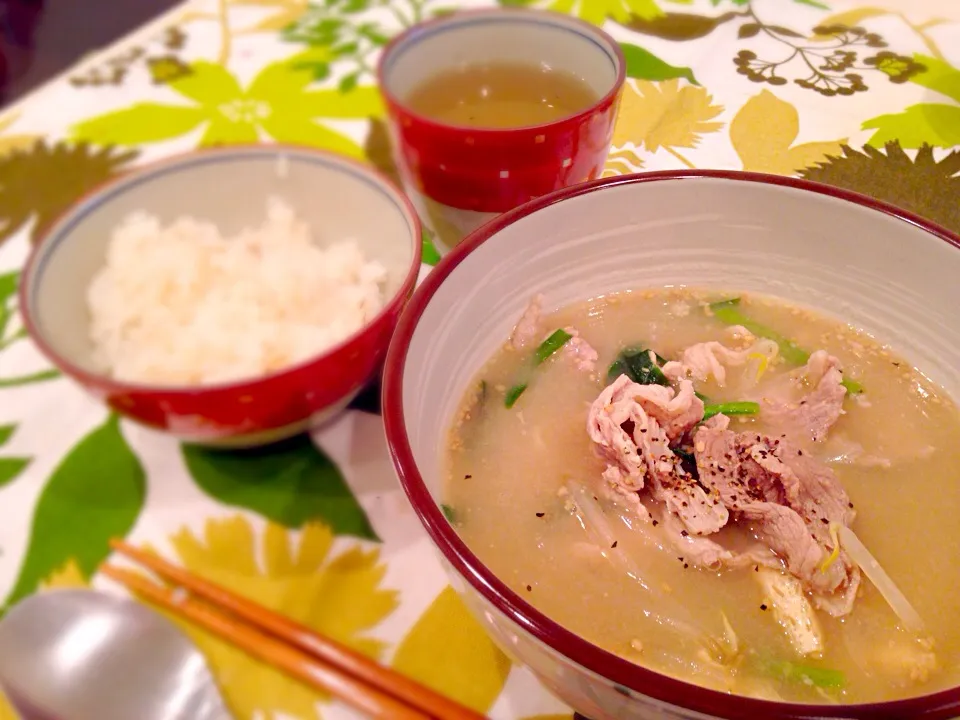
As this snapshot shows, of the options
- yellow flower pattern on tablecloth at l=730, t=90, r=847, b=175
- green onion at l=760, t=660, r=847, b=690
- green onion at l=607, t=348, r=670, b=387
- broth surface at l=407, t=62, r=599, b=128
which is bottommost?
green onion at l=760, t=660, r=847, b=690

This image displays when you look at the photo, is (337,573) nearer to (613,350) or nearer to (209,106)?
(613,350)

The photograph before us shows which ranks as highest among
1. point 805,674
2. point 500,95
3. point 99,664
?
point 500,95

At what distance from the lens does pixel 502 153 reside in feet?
3.77

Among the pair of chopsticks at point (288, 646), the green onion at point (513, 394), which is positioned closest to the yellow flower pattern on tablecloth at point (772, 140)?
the green onion at point (513, 394)

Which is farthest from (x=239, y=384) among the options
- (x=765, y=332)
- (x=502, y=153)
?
(x=765, y=332)

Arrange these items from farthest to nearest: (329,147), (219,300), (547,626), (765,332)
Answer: (329,147), (219,300), (765,332), (547,626)

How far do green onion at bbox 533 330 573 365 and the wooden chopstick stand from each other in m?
0.53

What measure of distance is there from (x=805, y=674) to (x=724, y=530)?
0.61 feet

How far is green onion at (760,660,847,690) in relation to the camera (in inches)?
28.5

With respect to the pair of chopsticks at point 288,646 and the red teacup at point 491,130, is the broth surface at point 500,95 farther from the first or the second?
the pair of chopsticks at point 288,646

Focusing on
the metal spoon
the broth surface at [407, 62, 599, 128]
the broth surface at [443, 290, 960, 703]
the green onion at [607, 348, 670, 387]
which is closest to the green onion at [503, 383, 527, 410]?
the broth surface at [443, 290, 960, 703]

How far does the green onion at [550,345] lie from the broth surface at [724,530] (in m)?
0.01

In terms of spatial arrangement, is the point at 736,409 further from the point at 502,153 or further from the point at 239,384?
the point at 239,384

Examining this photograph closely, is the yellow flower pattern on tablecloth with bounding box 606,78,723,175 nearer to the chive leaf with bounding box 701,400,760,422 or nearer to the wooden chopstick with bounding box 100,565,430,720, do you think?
the chive leaf with bounding box 701,400,760,422
